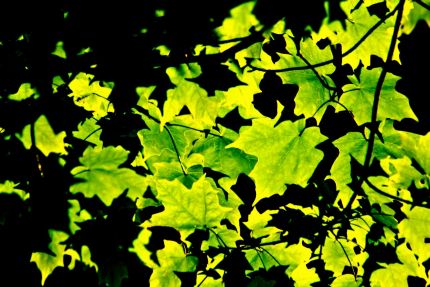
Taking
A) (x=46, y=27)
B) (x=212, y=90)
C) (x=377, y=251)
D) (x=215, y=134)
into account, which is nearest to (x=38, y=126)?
(x=46, y=27)

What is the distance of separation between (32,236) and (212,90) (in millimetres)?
862

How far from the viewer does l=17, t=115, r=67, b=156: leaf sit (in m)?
1.38

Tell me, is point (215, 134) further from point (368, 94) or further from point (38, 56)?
point (38, 56)

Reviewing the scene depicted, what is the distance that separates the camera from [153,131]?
2.15 m

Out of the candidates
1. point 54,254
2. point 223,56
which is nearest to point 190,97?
point 223,56

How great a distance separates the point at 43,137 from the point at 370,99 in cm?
148

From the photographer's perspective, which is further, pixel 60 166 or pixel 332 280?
pixel 332 280

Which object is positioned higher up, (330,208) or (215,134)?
(215,134)

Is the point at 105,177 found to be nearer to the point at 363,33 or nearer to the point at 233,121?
the point at 233,121

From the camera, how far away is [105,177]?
1386 millimetres

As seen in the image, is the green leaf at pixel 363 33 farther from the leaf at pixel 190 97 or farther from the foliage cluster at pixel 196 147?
the leaf at pixel 190 97

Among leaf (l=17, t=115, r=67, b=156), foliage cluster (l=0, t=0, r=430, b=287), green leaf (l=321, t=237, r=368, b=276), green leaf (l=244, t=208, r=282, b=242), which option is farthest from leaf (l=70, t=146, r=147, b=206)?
green leaf (l=321, t=237, r=368, b=276)

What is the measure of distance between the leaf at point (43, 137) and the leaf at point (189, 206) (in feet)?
1.60

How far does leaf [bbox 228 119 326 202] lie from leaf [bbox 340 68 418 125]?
0.25 meters
